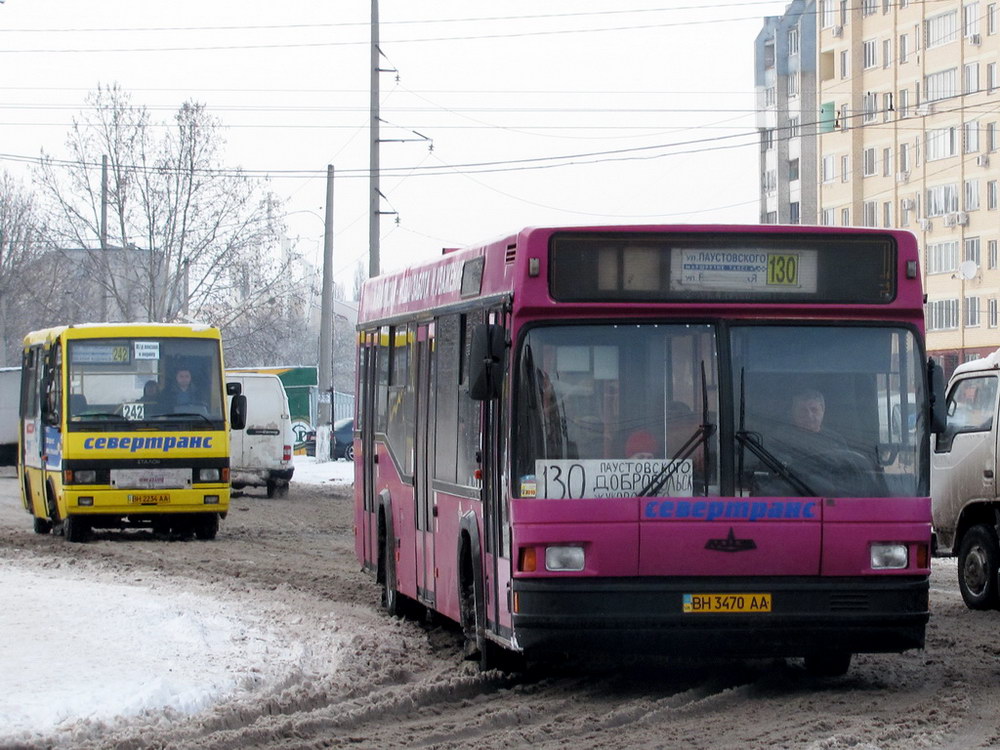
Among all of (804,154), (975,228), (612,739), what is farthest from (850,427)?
(804,154)

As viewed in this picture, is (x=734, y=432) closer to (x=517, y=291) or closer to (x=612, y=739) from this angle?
(x=517, y=291)

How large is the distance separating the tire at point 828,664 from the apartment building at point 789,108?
76.9 m

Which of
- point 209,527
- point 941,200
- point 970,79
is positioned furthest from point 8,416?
point 941,200

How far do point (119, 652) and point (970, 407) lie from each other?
26.2 ft

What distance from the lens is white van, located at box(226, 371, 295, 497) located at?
33188mm

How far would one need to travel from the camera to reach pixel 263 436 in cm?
3325

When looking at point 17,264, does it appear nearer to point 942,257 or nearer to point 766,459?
point 942,257

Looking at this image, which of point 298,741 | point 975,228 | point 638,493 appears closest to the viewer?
point 298,741

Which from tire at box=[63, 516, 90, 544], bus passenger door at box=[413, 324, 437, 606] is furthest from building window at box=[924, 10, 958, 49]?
bus passenger door at box=[413, 324, 437, 606]

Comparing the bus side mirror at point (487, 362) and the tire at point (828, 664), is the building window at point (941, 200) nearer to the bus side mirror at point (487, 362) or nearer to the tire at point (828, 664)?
the tire at point (828, 664)

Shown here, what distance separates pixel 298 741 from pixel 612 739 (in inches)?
58.8

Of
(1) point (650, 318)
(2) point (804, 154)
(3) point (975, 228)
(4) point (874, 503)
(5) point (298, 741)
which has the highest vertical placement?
(2) point (804, 154)

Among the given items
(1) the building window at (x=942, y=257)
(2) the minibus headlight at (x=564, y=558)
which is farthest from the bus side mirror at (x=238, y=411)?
(1) the building window at (x=942, y=257)

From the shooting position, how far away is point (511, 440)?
1001cm
